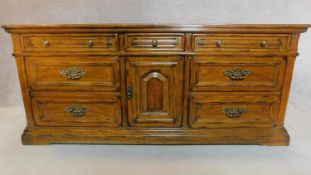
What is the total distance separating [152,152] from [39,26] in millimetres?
1070

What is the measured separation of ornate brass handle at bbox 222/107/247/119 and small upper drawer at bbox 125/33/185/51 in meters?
0.53

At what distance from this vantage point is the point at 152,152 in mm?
1758

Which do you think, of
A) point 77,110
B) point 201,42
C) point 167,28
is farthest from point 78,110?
point 201,42

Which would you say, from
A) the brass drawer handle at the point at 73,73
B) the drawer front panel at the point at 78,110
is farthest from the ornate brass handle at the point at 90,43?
the drawer front panel at the point at 78,110

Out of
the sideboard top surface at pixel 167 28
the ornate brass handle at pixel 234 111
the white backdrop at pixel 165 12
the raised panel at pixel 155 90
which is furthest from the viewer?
the white backdrop at pixel 165 12

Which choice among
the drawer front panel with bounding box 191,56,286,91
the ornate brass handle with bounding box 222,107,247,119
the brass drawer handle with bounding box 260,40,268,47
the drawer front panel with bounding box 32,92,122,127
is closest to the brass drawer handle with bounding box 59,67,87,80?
the drawer front panel with bounding box 32,92,122,127

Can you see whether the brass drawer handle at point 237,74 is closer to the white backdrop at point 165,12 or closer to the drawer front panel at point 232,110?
the drawer front panel at point 232,110

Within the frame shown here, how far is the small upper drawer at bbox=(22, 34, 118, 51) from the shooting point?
1586mm

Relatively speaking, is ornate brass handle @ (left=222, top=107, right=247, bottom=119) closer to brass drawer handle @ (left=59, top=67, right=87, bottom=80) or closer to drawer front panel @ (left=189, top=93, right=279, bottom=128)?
drawer front panel @ (left=189, top=93, right=279, bottom=128)

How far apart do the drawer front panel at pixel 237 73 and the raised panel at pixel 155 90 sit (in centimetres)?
13

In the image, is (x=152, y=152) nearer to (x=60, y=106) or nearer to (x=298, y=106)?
(x=60, y=106)

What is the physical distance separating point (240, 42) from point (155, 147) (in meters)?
0.90

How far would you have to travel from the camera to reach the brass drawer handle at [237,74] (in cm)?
165

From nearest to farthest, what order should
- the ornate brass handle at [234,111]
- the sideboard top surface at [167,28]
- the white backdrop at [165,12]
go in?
the sideboard top surface at [167,28] → the ornate brass handle at [234,111] → the white backdrop at [165,12]
